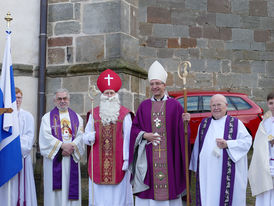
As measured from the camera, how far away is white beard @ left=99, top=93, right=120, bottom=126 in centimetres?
648

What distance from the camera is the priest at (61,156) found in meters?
6.66

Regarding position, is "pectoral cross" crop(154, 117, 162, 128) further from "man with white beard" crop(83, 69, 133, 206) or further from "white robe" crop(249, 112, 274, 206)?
"white robe" crop(249, 112, 274, 206)

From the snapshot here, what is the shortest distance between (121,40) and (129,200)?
3412 mm

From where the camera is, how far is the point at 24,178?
671 centimetres

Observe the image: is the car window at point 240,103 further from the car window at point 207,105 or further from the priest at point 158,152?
the priest at point 158,152

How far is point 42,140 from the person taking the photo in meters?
6.76

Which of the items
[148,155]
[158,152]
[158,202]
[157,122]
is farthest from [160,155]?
[158,202]

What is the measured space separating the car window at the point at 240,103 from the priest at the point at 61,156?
593cm

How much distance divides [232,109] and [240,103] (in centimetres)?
28

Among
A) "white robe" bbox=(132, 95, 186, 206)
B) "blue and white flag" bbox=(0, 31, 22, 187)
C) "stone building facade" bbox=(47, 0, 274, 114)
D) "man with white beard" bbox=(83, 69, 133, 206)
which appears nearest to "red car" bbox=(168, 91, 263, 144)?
"stone building facade" bbox=(47, 0, 274, 114)

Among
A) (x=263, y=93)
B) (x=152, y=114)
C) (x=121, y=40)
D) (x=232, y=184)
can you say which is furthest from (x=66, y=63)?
(x=263, y=93)

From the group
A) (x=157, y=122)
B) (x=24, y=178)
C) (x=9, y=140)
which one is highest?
(x=157, y=122)

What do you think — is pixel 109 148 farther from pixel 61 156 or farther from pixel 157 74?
pixel 157 74

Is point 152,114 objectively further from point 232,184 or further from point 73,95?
point 73,95
